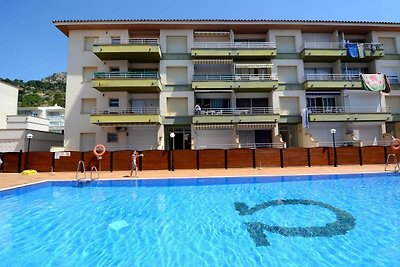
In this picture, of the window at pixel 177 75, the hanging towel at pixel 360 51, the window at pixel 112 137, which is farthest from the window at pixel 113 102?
the hanging towel at pixel 360 51

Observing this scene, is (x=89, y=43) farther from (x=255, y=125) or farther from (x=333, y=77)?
(x=333, y=77)

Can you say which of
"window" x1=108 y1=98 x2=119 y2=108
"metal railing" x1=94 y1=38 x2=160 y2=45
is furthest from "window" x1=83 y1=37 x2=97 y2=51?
"window" x1=108 y1=98 x2=119 y2=108

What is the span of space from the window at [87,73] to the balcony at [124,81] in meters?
2.43

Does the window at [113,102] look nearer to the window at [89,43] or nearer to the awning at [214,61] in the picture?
the window at [89,43]

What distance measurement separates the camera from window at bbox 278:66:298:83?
2672 centimetres

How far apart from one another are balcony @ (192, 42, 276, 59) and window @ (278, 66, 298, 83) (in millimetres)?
2192

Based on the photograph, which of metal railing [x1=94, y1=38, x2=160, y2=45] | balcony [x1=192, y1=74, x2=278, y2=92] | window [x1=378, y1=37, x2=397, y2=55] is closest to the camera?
balcony [x1=192, y1=74, x2=278, y2=92]

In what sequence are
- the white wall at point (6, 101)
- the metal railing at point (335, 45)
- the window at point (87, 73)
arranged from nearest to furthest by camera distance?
the window at point (87, 73) < the metal railing at point (335, 45) < the white wall at point (6, 101)

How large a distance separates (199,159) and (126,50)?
45.8 feet

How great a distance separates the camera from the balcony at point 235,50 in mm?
25344

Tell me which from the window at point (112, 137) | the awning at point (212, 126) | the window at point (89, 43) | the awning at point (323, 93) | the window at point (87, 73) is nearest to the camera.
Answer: the awning at point (212, 126)

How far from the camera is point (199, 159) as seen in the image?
64.9 ft

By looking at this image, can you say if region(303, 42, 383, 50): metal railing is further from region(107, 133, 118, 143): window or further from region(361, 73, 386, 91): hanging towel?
region(107, 133, 118, 143): window

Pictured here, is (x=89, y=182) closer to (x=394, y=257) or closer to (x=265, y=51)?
(x=394, y=257)
